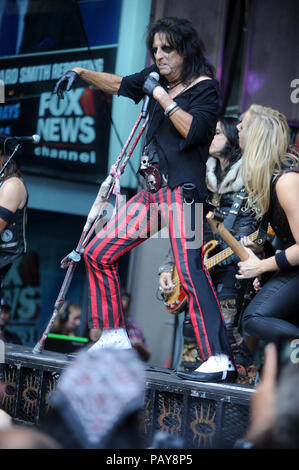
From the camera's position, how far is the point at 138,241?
351 centimetres

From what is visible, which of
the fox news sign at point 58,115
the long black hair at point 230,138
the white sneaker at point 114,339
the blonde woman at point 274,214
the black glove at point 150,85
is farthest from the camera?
the fox news sign at point 58,115

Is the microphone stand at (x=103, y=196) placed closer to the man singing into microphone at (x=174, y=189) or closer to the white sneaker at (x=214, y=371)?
the man singing into microphone at (x=174, y=189)

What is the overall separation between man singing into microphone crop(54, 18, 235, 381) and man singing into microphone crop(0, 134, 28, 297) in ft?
2.94

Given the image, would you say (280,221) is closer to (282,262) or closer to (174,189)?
(282,262)

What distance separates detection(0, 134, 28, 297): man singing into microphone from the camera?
4156 millimetres

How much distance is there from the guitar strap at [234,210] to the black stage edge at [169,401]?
1.08 meters

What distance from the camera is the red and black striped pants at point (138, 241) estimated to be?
318cm

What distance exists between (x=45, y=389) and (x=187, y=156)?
1394 mm

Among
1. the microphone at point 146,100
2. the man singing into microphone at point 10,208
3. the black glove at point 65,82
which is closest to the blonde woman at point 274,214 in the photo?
the microphone at point 146,100

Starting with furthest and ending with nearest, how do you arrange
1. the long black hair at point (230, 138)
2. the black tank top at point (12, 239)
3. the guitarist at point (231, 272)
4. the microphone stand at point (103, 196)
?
the long black hair at point (230, 138) < the black tank top at point (12, 239) < the guitarist at point (231, 272) < the microphone stand at point (103, 196)

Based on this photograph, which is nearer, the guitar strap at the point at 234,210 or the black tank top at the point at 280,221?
the black tank top at the point at 280,221

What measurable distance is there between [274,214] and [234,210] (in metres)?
0.89

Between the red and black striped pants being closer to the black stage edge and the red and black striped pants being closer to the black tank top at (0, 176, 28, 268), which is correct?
the black stage edge

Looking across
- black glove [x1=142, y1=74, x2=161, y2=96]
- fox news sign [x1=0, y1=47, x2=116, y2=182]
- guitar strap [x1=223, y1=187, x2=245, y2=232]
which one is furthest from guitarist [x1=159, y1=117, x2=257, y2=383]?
fox news sign [x1=0, y1=47, x2=116, y2=182]
